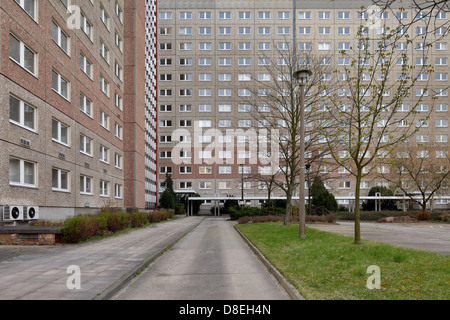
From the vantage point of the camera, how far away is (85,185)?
86.9 feet

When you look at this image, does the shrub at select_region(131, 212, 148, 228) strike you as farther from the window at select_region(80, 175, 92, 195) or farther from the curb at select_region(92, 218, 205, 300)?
the curb at select_region(92, 218, 205, 300)

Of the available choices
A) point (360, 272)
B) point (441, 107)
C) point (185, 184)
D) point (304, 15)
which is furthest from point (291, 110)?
point (441, 107)

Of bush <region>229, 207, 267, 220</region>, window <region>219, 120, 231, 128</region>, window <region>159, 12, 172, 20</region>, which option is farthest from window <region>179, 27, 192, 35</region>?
bush <region>229, 207, 267, 220</region>

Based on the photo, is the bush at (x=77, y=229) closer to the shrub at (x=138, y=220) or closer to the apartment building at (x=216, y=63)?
the shrub at (x=138, y=220)

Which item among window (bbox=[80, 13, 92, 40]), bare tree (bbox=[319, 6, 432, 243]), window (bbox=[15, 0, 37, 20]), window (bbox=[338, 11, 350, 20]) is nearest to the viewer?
bare tree (bbox=[319, 6, 432, 243])

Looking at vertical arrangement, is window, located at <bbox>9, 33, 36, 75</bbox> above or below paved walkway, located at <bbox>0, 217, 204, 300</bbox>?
above

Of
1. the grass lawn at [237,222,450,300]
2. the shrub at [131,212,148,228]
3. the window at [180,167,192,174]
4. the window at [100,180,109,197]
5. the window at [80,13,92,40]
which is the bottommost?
the shrub at [131,212,148,228]

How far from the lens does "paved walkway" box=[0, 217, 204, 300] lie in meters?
6.71

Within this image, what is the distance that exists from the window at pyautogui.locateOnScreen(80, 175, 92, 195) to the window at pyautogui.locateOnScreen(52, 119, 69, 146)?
3744 mm

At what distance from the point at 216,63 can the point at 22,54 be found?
185 ft

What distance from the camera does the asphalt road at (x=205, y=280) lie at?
6965mm

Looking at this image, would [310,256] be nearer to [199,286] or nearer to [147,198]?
[199,286]

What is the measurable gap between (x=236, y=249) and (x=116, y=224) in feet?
29.4

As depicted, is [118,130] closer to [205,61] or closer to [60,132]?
[60,132]
